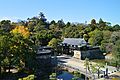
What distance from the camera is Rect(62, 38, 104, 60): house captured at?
43.3 metres

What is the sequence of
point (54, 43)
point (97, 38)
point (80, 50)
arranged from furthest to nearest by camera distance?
point (97, 38) < point (54, 43) < point (80, 50)

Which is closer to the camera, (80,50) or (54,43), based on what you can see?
(80,50)

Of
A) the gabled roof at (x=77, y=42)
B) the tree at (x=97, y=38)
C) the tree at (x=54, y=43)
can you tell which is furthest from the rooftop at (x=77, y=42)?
the tree at (x=54, y=43)

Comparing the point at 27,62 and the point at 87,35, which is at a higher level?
the point at 87,35

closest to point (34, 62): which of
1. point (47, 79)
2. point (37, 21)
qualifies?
point (47, 79)

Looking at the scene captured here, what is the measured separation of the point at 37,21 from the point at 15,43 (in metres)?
49.8

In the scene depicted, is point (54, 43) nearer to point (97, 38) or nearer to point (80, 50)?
point (80, 50)

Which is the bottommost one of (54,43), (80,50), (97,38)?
(80,50)

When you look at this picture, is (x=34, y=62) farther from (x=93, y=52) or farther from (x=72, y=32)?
(x=72, y=32)

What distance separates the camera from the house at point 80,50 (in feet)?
142

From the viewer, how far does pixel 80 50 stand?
42906mm

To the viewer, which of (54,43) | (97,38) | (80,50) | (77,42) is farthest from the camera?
(97,38)

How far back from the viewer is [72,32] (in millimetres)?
60750

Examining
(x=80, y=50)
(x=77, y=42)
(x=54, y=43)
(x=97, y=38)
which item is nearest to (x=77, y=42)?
(x=77, y=42)
